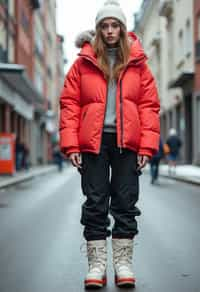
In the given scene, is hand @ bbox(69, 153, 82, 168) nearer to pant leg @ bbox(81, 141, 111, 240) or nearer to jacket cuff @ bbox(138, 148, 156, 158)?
pant leg @ bbox(81, 141, 111, 240)

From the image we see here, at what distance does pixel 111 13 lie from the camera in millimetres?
4754

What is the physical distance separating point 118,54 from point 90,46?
23 cm

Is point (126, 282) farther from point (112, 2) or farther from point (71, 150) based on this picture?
point (112, 2)

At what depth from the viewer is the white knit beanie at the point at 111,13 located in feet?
15.6

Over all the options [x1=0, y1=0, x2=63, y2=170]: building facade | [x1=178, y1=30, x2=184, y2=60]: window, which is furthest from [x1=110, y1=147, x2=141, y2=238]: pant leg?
[x1=178, y1=30, x2=184, y2=60]: window

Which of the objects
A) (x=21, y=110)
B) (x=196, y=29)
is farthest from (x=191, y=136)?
(x=21, y=110)

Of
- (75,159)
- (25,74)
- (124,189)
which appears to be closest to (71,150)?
(75,159)

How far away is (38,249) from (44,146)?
5610cm

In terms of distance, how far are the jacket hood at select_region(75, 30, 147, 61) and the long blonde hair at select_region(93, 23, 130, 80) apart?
0.05 m

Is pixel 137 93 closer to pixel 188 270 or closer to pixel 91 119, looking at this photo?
pixel 91 119

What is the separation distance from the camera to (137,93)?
4.82 metres

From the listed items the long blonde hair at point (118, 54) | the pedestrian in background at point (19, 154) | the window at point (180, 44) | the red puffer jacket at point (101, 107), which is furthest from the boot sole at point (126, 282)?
the window at point (180, 44)

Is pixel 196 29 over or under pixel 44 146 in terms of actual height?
over

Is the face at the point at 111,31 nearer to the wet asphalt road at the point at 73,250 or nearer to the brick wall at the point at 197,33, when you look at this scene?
the wet asphalt road at the point at 73,250
